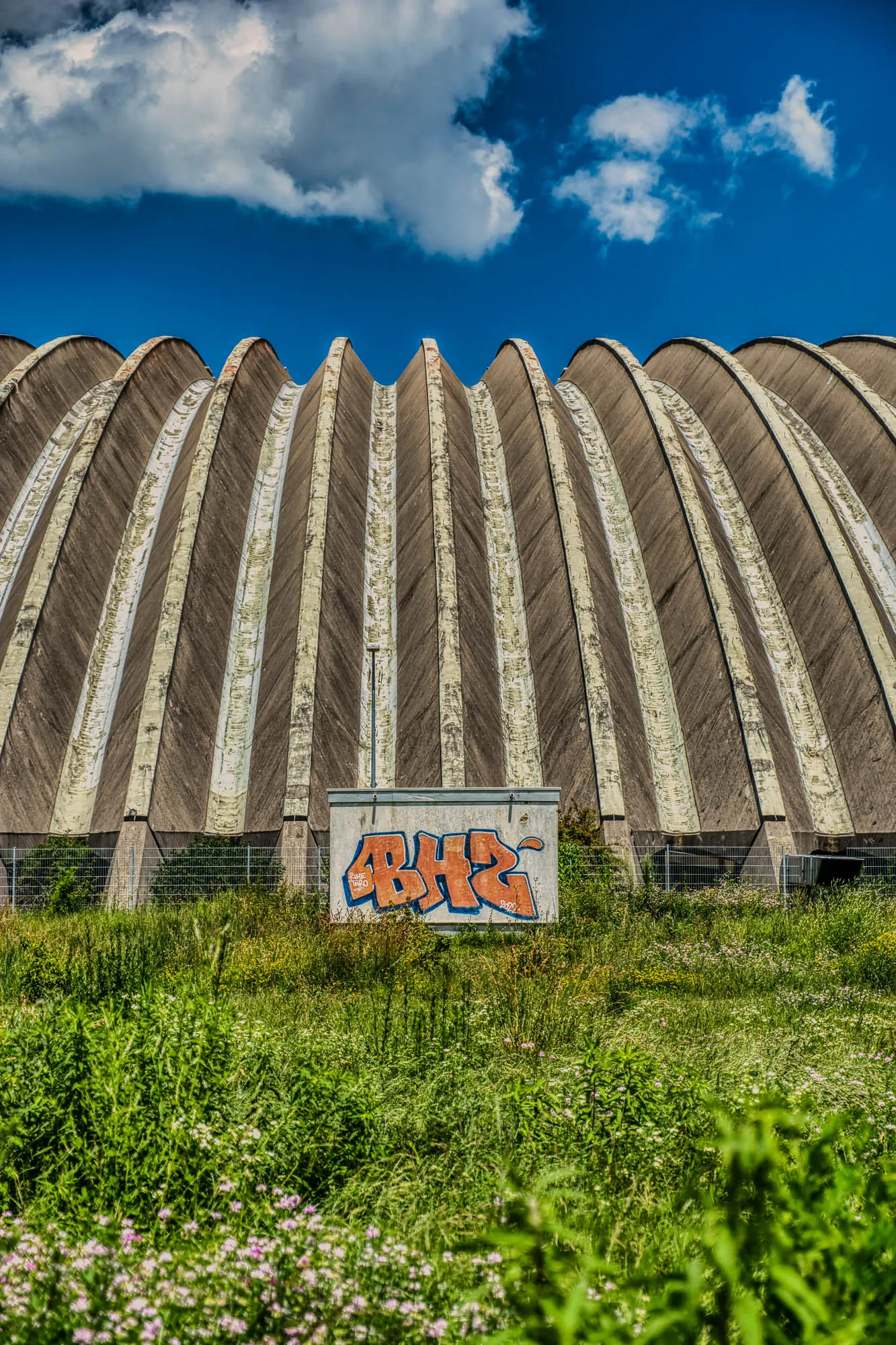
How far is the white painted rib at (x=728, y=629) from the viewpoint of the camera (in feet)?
84.4

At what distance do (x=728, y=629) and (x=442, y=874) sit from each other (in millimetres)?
14134

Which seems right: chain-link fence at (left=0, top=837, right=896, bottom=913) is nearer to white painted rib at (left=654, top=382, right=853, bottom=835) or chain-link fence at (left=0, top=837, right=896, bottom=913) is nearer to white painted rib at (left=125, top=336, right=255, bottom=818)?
white painted rib at (left=125, top=336, right=255, bottom=818)

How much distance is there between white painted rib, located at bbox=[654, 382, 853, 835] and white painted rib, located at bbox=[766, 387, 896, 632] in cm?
290

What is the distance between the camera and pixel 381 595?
106ft

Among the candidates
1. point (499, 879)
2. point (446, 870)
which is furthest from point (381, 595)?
point (499, 879)

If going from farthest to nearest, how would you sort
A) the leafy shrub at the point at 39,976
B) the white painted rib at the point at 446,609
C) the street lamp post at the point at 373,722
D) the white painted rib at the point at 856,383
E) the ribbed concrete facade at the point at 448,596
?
the white painted rib at the point at 856,383 → the ribbed concrete facade at the point at 448,596 → the white painted rib at the point at 446,609 → the street lamp post at the point at 373,722 → the leafy shrub at the point at 39,976

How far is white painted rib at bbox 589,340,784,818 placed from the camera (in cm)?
2572

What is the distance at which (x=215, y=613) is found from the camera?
30703mm

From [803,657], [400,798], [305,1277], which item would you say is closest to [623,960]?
[400,798]

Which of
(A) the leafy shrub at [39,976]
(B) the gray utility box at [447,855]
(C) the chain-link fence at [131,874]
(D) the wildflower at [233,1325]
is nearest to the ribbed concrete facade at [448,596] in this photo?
(C) the chain-link fence at [131,874]

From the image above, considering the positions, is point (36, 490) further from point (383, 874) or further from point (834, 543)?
point (834, 543)

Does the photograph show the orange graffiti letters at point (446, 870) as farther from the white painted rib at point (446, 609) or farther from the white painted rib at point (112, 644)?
the white painted rib at point (112, 644)

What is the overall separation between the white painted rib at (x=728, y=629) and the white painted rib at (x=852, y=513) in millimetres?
4863

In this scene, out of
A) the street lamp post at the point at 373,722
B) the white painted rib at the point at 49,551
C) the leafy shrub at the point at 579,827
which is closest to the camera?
the leafy shrub at the point at 579,827
